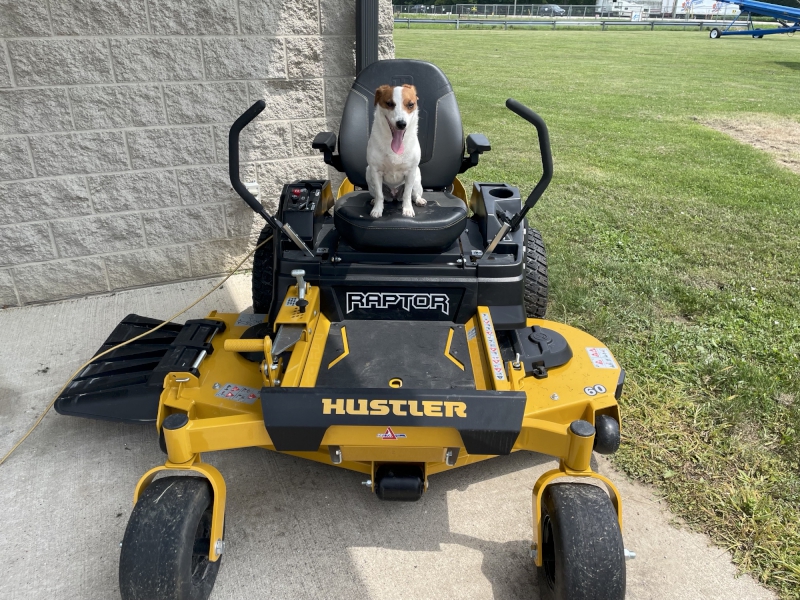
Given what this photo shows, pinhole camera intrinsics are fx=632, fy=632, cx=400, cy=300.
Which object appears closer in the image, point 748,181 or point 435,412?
point 435,412

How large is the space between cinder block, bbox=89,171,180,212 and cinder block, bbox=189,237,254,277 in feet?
1.28

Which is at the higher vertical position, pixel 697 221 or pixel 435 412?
pixel 435 412

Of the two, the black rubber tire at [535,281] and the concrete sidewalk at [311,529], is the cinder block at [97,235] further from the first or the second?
the black rubber tire at [535,281]

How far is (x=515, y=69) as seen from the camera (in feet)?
54.8

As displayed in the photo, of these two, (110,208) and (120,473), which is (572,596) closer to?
(120,473)

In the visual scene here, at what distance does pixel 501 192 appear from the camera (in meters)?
3.30

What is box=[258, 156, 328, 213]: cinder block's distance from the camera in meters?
4.64

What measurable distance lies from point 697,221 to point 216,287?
4268mm

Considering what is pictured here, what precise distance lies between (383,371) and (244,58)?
108 inches

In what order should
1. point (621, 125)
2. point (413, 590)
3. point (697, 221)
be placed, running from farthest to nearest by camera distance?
1. point (621, 125)
2. point (697, 221)
3. point (413, 590)

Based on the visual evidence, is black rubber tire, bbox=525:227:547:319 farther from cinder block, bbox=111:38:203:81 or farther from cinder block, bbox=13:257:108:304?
cinder block, bbox=13:257:108:304

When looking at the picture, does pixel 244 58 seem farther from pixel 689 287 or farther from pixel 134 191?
pixel 689 287

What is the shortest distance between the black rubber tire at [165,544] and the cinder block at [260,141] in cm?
286

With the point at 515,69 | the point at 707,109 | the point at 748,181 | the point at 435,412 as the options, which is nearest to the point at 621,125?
the point at 707,109
